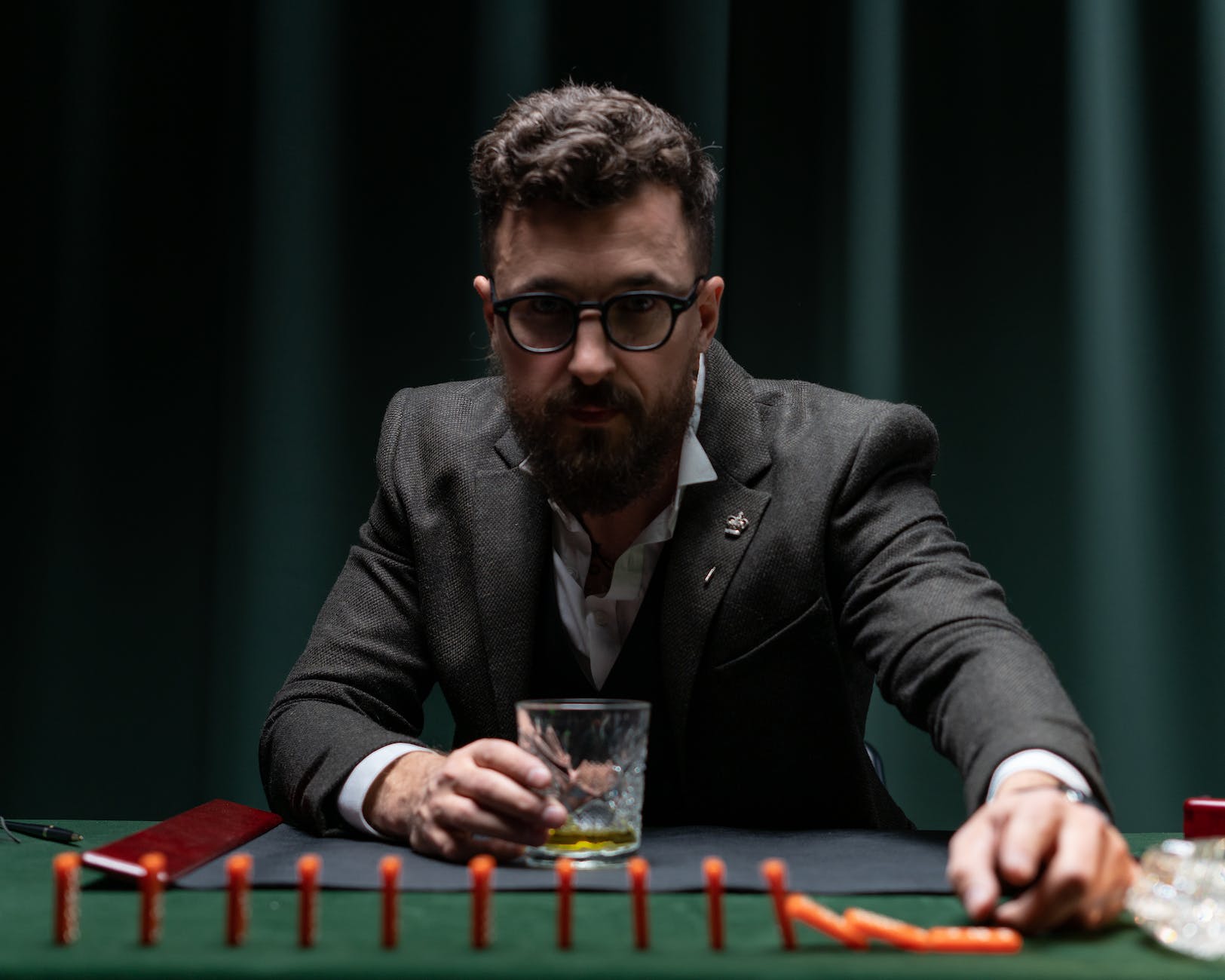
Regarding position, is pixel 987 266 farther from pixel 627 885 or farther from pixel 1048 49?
pixel 627 885

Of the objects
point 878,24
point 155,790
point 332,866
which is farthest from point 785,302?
point 332,866

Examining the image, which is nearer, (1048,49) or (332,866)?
(332,866)

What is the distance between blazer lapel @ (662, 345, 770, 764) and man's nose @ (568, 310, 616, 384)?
29cm

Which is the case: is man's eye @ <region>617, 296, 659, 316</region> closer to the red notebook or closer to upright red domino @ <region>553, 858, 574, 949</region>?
the red notebook

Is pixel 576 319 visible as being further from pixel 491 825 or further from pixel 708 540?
pixel 491 825

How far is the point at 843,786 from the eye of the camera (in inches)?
75.0

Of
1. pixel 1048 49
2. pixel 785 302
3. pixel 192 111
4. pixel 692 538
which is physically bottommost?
pixel 692 538

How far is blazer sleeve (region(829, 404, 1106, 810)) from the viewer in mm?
1296

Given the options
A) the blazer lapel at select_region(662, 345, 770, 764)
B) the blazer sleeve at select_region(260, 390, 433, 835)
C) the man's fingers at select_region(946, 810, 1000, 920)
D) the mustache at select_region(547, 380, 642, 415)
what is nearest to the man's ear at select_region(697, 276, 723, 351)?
the blazer lapel at select_region(662, 345, 770, 764)

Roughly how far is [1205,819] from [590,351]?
0.92 meters

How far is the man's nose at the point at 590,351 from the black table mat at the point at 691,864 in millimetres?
604

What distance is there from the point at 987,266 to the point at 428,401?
1662 mm

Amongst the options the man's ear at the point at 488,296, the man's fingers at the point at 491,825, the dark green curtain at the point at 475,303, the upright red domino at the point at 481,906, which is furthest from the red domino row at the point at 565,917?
the dark green curtain at the point at 475,303

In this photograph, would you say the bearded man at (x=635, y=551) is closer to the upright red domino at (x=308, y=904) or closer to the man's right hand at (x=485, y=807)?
the man's right hand at (x=485, y=807)
